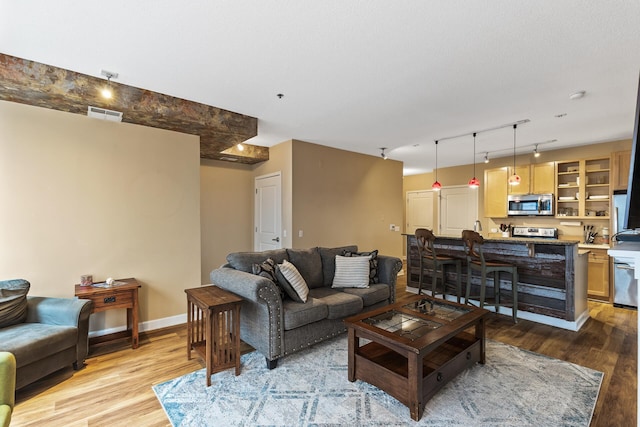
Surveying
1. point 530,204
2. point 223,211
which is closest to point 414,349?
point 223,211

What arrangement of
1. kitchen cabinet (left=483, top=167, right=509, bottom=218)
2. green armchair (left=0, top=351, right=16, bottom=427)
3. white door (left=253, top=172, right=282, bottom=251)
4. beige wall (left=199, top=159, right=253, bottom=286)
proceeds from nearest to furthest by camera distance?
1. green armchair (left=0, top=351, right=16, bottom=427)
2. white door (left=253, top=172, right=282, bottom=251)
3. beige wall (left=199, top=159, right=253, bottom=286)
4. kitchen cabinet (left=483, top=167, right=509, bottom=218)

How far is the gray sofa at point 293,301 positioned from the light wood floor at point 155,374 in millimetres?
694

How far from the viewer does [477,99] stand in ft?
10.5

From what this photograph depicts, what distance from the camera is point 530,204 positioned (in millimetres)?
5680

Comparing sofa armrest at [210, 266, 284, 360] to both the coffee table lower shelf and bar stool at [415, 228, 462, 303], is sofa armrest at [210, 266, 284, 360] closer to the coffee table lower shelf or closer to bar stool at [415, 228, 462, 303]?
the coffee table lower shelf

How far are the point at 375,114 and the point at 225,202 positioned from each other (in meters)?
3.43

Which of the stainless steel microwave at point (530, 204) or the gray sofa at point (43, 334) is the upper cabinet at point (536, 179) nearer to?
the stainless steel microwave at point (530, 204)

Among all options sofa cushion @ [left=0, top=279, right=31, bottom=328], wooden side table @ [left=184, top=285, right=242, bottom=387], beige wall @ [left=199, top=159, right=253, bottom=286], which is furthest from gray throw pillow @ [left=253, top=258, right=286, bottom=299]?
beige wall @ [left=199, top=159, right=253, bottom=286]

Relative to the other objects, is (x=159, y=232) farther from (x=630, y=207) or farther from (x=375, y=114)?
(x=630, y=207)

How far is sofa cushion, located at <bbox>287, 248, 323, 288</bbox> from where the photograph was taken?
3.53 metres

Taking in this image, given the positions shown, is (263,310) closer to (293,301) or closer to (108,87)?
(293,301)

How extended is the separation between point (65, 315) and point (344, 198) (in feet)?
13.9

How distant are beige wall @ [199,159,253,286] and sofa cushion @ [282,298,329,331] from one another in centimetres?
315

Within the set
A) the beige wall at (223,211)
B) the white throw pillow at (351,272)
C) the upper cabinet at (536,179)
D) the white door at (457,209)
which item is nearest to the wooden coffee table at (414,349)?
the white throw pillow at (351,272)
